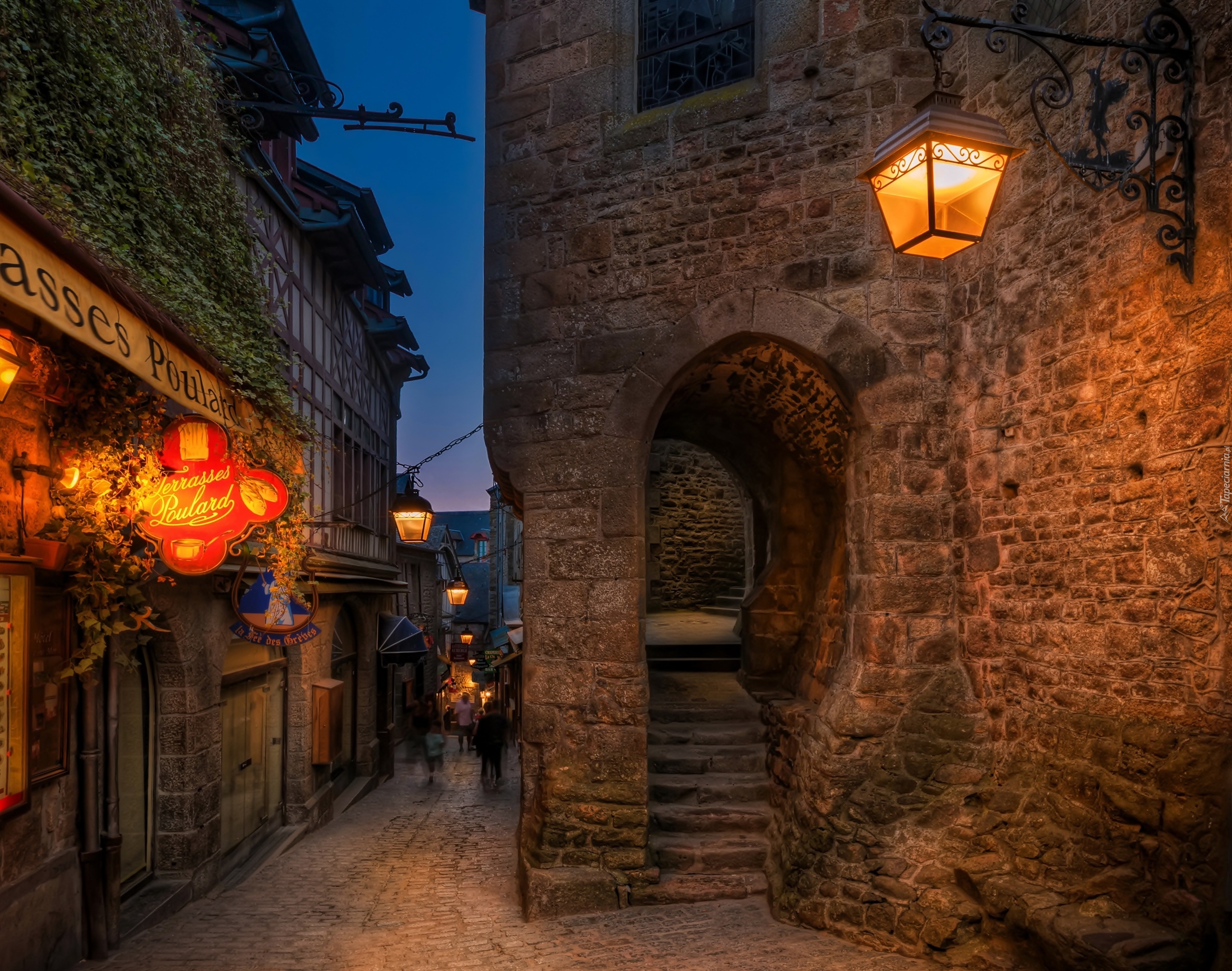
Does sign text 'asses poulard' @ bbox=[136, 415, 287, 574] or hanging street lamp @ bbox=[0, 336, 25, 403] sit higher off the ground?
hanging street lamp @ bbox=[0, 336, 25, 403]

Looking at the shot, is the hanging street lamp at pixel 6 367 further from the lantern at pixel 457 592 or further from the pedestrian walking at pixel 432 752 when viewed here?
the lantern at pixel 457 592

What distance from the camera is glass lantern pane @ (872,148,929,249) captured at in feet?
11.0

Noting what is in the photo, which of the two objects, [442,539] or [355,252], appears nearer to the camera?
[355,252]

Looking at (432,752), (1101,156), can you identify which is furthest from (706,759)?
(432,752)

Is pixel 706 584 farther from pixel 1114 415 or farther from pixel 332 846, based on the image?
pixel 1114 415

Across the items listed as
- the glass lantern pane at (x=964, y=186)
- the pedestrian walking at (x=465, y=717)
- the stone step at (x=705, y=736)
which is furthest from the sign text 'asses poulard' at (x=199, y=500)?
the pedestrian walking at (x=465, y=717)

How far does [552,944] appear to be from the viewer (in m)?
4.77

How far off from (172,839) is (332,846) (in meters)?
2.48

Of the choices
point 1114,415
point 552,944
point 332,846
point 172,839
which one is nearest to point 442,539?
point 332,846

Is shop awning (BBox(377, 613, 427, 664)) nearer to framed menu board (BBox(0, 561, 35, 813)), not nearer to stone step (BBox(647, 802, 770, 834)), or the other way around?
stone step (BBox(647, 802, 770, 834))

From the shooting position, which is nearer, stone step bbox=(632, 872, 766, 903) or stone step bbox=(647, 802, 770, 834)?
stone step bbox=(632, 872, 766, 903)

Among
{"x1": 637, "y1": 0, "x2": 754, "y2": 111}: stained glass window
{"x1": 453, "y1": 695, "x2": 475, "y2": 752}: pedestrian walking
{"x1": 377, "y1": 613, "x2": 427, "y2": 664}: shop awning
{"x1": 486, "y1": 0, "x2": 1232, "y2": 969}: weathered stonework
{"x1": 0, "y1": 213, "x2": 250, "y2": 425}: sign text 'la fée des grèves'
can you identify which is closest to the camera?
{"x1": 0, "y1": 213, "x2": 250, "y2": 425}: sign text 'la fée des grèves'

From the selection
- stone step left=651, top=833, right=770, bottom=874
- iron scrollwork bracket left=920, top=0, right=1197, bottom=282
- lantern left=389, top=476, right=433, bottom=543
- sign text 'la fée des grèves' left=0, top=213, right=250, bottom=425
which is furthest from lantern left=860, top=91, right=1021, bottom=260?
lantern left=389, top=476, right=433, bottom=543

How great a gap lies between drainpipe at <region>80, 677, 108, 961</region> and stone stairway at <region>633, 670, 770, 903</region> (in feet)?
9.94
